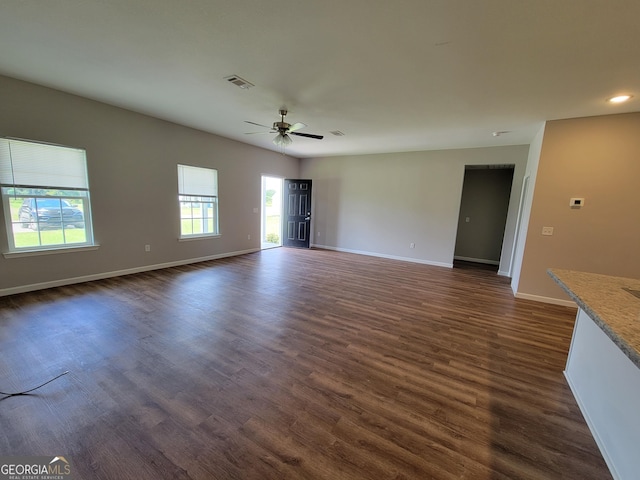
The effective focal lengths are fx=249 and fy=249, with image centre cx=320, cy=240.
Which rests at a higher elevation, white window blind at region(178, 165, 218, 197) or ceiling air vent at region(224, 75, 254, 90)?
ceiling air vent at region(224, 75, 254, 90)

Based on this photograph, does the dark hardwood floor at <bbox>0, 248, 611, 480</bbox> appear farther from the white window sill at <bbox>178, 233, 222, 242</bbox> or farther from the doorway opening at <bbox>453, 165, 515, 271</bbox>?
the doorway opening at <bbox>453, 165, 515, 271</bbox>

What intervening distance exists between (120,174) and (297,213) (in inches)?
175

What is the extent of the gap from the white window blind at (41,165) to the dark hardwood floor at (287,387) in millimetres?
1553

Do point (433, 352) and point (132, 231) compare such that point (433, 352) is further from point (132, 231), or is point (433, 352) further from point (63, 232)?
point (63, 232)

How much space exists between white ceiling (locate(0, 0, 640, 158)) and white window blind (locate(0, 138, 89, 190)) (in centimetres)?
84

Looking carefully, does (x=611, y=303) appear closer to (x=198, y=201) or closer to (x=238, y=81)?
(x=238, y=81)

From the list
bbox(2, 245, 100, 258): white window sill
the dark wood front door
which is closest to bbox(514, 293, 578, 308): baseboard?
the dark wood front door

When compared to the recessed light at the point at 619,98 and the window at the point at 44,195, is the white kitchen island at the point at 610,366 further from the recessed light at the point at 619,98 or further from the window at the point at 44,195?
the window at the point at 44,195

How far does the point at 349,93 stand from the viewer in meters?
3.09

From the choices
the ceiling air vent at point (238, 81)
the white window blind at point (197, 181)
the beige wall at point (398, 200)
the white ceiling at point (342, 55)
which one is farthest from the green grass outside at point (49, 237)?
the beige wall at point (398, 200)

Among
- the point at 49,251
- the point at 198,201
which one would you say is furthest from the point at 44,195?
the point at 198,201

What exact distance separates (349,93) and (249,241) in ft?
15.3

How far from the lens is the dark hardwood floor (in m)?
1.41

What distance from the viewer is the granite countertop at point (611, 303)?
3.43 ft
